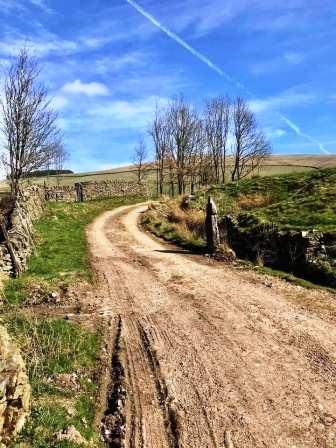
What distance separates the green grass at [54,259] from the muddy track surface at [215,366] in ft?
6.19

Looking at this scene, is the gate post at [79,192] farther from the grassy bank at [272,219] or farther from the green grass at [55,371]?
the green grass at [55,371]

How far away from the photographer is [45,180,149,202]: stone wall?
51.4 m

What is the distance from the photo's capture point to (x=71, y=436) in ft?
23.9

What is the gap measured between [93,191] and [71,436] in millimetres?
51826

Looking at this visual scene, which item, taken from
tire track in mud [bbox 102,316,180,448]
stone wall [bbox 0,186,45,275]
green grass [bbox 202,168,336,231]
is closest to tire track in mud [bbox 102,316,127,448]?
tire track in mud [bbox 102,316,180,448]

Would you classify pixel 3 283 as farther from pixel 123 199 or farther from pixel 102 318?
pixel 123 199

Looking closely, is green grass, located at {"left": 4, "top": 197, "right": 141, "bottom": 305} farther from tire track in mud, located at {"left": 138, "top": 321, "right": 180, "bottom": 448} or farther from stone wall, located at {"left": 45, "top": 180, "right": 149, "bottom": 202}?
stone wall, located at {"left": 45, "top": 180, "right": 149, "bottom": 202}

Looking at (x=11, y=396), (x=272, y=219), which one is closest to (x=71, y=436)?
(x=11, y=396)

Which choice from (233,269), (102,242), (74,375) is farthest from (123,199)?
(74,375)

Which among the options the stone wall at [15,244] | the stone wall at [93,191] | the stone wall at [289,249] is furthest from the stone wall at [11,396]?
the stone wall at [93,191]

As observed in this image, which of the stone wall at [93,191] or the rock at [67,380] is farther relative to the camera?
the stone wall at [93,191]

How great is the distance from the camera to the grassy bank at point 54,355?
25.1 feet

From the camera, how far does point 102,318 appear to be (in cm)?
1329

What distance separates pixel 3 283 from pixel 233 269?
916cm
